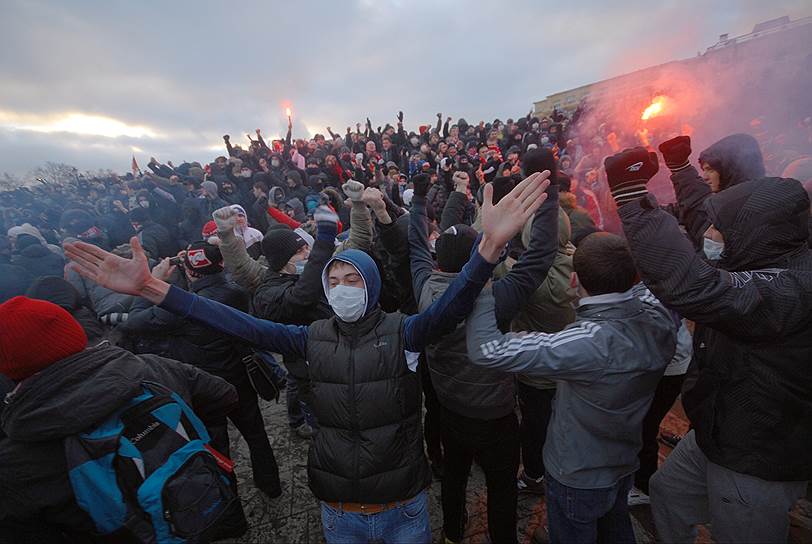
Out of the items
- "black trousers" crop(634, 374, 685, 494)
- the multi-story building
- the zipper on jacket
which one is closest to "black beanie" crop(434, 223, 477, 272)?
the zipper on jacket

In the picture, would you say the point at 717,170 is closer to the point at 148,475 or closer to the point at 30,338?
the point at 148,475

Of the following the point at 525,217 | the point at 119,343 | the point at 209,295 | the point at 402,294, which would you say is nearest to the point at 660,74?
the point at 402,294

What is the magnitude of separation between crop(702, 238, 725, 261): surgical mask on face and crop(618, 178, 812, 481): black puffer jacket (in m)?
0.28

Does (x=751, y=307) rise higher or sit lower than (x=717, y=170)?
lower

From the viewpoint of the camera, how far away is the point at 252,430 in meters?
3.19

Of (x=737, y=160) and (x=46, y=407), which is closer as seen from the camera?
(x=46, y=407)

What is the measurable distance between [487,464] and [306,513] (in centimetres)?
189

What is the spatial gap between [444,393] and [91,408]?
1.82 meters

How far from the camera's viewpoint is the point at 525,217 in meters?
1.59

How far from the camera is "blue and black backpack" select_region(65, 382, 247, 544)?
1.41m

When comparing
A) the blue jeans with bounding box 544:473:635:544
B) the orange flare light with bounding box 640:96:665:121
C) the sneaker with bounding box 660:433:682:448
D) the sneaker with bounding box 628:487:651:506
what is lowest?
the sneaker with bounding box 660:433:682:448

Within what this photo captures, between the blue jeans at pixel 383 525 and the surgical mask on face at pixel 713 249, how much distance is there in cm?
217

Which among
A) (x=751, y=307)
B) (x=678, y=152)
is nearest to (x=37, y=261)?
(x=751, y=307)

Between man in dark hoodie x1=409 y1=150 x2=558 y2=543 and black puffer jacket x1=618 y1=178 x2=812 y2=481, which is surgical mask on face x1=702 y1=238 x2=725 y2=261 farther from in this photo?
man in dark hoodie x1=409 y1=150 x2=558 y2=543
